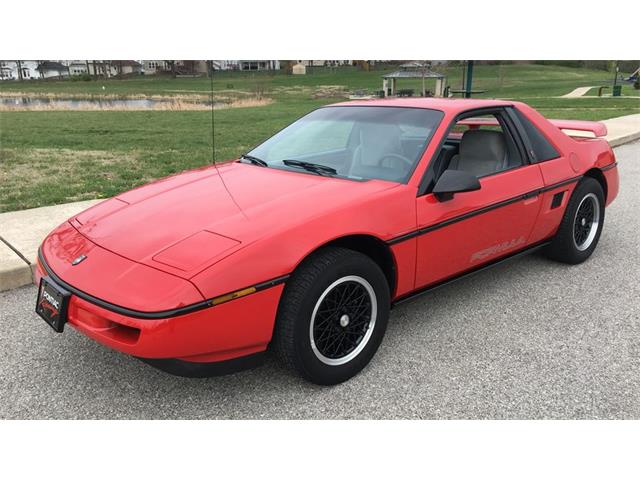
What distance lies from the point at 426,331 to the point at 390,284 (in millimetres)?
531

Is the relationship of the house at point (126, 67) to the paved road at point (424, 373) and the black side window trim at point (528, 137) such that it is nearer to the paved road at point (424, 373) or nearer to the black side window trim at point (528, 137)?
the paved road at point (424, 373)

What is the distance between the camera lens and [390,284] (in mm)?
3008

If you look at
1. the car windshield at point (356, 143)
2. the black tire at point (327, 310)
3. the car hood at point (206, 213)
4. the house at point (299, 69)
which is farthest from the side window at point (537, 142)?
the house at point (299, 69)

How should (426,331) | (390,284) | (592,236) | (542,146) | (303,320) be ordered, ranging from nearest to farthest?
(303,320) < (390,284) < (426,331) < (542,146) < (592,236)

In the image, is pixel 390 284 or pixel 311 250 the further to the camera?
pixel 390 284

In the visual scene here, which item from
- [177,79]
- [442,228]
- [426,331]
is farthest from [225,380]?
[177,79]

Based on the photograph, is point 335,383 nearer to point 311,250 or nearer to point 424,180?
point 311,250

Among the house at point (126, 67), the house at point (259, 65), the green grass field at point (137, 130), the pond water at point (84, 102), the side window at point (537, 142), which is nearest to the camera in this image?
the side window at point (537, 142)

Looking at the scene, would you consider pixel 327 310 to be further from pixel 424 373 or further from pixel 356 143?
pixel 356 143

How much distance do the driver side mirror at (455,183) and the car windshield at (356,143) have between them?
0.19 m

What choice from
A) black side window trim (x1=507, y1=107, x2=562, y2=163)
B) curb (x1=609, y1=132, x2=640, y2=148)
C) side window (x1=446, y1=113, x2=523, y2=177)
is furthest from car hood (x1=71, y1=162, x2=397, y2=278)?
curb (x1=609, y1=132, x2=640, y2=148)

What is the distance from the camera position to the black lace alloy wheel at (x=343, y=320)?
2.62 metres

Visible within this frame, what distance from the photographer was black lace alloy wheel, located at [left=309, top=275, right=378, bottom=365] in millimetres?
2619

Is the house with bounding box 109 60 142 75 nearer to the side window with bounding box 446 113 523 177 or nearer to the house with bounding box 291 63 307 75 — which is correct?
the house with bounding box 291 63 307 75
